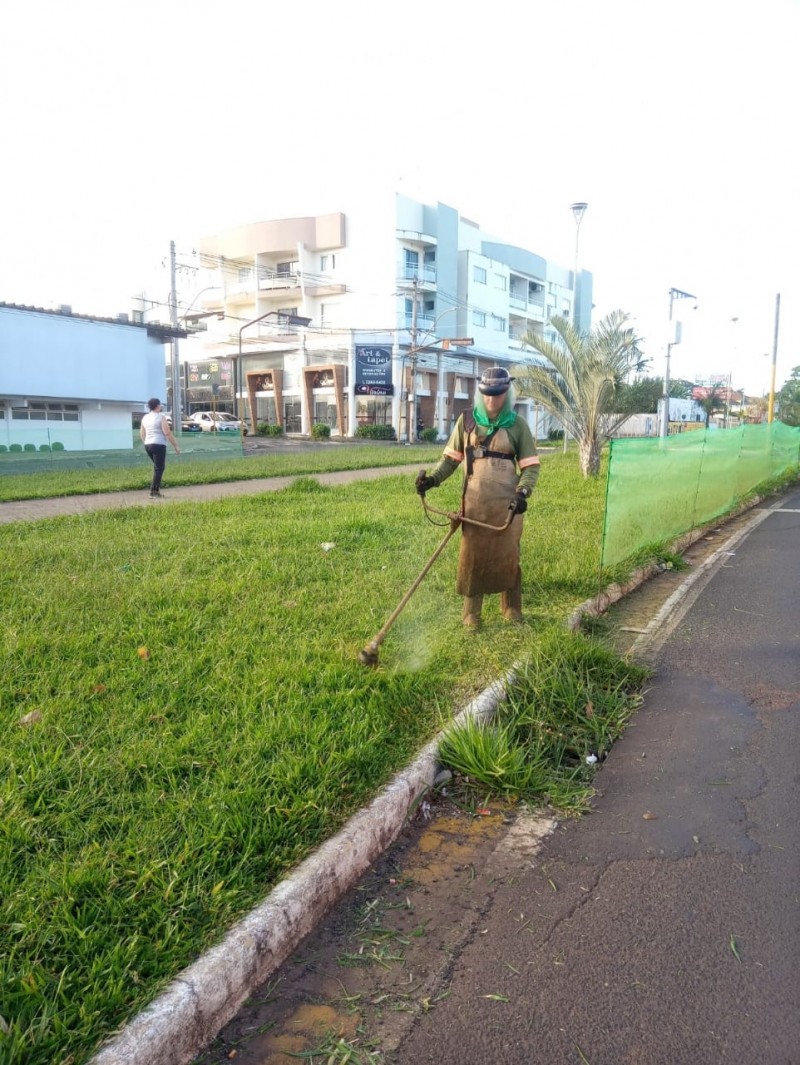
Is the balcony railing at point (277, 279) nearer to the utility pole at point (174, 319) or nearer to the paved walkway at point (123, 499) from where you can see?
the utility pole at point (174, 319)

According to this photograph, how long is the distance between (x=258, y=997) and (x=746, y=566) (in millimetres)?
7598

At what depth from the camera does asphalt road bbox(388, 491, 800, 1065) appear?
2.22 m

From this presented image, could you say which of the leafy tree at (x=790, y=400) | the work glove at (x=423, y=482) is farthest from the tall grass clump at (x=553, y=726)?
the leafy tree at (x=790, y=400)

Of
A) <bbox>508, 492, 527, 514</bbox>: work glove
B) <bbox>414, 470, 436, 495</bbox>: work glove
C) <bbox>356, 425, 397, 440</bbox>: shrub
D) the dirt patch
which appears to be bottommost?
the dirt patch

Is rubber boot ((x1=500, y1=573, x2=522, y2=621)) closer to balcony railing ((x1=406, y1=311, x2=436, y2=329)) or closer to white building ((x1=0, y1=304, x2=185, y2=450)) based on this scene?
white building ((x1=0, y1=304, x2=185, y2=450))

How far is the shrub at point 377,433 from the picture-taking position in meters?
49.2

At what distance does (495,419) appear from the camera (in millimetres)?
5316

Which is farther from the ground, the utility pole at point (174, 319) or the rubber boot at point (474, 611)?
the utility pole at point (174, 319)

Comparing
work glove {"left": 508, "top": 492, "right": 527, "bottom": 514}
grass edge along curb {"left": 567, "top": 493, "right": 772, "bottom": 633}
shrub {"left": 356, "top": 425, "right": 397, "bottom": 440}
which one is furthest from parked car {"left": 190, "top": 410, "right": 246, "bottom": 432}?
work glove {"left": 508, "top": 492, "right": 527, "bottom": 514}

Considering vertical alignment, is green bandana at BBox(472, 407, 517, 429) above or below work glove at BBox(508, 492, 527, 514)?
above

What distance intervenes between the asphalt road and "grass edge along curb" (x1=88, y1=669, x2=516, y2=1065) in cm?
51

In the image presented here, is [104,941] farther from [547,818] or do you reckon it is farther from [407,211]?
[407,211]

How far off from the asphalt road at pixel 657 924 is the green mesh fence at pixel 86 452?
17901 mm

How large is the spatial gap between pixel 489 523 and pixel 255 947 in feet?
10.9
